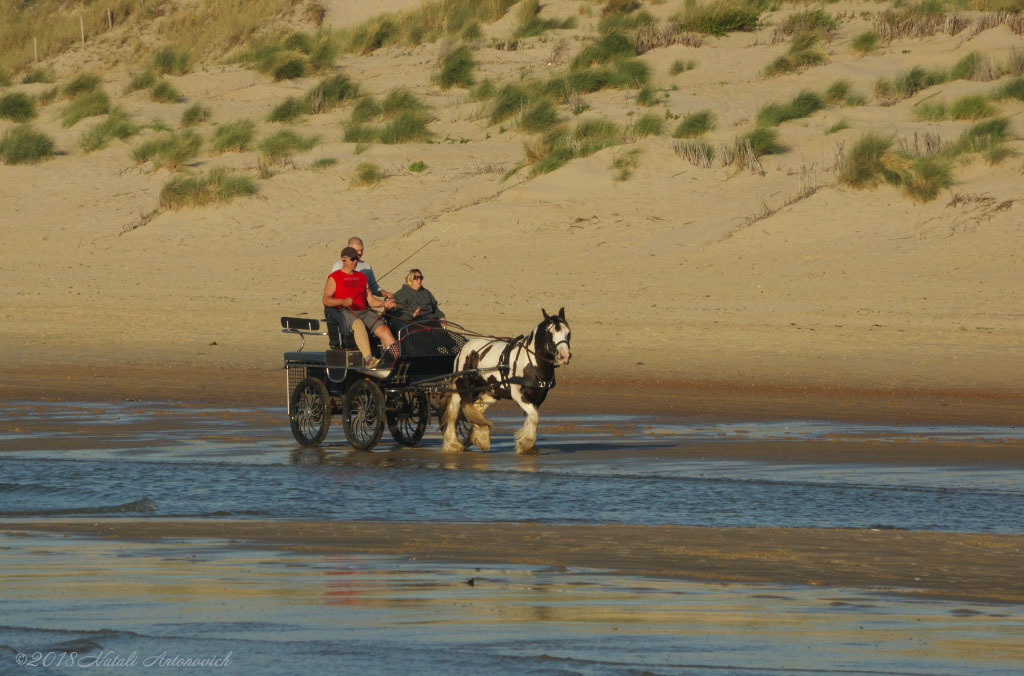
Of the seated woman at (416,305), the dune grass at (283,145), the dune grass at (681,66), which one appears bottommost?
the seated woman at (416,305)

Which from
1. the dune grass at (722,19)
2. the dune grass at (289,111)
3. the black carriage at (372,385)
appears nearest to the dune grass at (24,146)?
the dune grass at (289,111)

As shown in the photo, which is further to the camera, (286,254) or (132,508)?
(286,254)

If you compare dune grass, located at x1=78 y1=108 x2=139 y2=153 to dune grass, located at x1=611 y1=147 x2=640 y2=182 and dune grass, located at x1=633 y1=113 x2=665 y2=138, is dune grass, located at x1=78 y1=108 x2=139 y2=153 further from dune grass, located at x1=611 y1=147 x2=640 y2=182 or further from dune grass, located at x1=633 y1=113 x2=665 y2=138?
dune grass, located at x1=611 y1=147 x2=640 y2=182

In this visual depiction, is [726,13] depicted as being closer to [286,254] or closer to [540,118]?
[540,118]

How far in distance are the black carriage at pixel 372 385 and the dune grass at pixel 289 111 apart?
28.3m

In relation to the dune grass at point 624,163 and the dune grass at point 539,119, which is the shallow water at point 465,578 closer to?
the dune grass at point 624,163

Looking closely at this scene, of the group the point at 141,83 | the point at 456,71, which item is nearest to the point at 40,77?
the point at 141,83

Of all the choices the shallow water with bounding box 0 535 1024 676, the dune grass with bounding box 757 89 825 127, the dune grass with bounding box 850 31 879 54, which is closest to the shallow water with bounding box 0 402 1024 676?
the shallow water with bounding box 0 535 1024 676

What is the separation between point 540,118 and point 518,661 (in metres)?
34.4

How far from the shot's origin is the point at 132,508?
11.3 meters

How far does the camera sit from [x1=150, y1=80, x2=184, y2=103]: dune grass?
4747 cm

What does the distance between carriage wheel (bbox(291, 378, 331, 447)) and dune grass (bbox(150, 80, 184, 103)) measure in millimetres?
32960

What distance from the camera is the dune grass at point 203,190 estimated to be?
123 feet

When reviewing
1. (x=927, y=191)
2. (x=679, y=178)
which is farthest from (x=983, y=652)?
(x=679, y=178)
